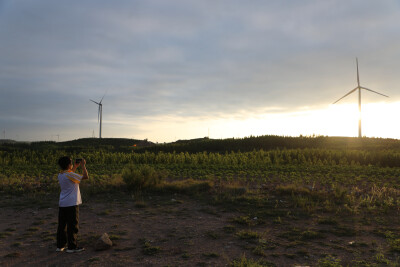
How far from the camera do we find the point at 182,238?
22.7 feet

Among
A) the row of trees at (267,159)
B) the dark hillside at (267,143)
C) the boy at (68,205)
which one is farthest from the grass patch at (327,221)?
the dark hillside at (267,143)

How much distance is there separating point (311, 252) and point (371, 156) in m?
24.8

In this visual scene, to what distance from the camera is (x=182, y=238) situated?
22.7 ft

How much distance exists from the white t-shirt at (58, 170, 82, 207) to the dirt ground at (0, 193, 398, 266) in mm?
1031

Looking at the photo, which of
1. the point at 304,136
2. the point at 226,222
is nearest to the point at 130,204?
the point at 226,222

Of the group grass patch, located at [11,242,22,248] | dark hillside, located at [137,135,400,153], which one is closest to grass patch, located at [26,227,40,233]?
grass patch, located at [11,242,22,248]

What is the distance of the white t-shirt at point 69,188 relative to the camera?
602cm

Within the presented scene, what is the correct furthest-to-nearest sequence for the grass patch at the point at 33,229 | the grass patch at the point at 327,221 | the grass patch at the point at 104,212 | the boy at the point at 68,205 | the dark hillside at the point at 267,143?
the dark hillside at the point at 267,143 → the grass patch at the point at 104,212 → the grass patch at the point at 327,221 → the grass patch at the point at 33,229 → the boy at the point at 68,205

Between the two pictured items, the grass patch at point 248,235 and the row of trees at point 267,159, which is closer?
the grass patch at point 248,235

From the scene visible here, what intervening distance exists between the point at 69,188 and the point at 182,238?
270 centimetres

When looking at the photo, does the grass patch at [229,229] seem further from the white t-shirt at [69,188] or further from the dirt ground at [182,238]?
the white t-shirt at [69,188]

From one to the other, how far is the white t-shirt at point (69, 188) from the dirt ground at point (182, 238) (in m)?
1.03

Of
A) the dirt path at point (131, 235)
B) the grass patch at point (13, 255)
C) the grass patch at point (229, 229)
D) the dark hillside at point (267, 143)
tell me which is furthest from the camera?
the dark hillside at point (267, 143)

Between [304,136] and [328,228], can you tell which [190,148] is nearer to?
[304,136]
